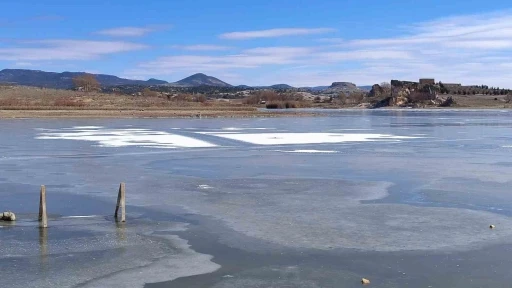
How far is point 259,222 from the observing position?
35.8 ft

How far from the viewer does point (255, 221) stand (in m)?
11.0

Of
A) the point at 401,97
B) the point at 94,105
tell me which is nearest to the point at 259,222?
the point at 94,105

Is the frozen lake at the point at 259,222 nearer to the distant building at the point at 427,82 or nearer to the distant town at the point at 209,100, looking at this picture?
the distant town at the point at 209,100

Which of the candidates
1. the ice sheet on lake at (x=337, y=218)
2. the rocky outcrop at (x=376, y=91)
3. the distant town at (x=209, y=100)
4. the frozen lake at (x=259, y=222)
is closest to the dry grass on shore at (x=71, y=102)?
the distant town at (x=209, y=100)

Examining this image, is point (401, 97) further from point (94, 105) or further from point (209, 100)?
point (94, 105)

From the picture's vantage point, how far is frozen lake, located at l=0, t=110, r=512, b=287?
7.91 m

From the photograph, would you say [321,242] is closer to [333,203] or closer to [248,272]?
[248,272]

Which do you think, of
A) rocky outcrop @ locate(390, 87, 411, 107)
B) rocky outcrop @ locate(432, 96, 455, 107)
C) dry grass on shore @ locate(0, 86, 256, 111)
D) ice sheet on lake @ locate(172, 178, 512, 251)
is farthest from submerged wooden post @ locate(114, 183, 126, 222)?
rocky outcrop @ locate(390, 87, 411, 107)

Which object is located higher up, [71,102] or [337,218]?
[71,102]

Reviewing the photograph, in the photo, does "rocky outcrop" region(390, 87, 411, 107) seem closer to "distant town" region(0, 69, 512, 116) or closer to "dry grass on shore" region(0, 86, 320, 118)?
"distant town" region(0, 69, 512, 116)

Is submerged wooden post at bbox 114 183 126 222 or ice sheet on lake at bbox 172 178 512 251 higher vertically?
submerged wooden post at bbox 114 183 126 222

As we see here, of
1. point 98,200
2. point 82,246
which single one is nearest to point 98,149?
point 98,200

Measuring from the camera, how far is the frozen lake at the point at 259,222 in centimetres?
791

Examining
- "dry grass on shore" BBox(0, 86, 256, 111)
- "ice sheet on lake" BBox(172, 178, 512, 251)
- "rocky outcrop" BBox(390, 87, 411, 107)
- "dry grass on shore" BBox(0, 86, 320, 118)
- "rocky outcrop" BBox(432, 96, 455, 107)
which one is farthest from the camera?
"rocky outcrop" BBox(390, 87, 411, 107)
